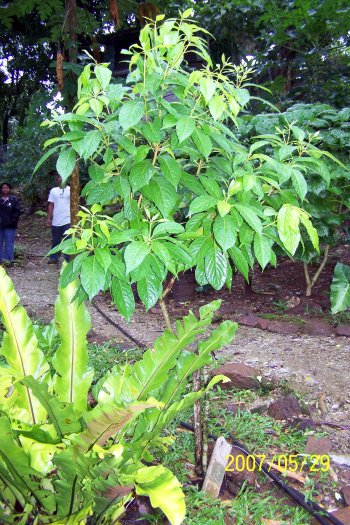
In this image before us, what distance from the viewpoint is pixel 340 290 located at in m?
4.83

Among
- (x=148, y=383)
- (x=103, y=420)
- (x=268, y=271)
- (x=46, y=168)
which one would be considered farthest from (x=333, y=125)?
(x=46, y=168)

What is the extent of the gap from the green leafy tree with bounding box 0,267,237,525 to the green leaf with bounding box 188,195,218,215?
0.48 metres

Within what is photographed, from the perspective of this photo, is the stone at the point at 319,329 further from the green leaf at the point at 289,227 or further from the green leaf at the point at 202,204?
the green leaf at the point at 202,204

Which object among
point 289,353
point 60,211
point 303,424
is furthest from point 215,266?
point 60,211

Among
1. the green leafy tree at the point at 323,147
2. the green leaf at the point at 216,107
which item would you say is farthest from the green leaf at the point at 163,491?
the green leafy tree at the point at 323,147

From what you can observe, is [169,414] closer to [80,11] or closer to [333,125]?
[333,125]

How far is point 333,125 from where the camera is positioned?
462 centimetres

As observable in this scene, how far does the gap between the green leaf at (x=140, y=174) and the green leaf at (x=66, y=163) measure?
0.22m

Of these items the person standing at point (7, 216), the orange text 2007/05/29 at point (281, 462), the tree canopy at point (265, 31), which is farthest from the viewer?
the person standing at point (7, 216)

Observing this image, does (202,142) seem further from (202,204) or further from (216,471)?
(216,471)

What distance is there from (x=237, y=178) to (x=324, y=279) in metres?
4.40

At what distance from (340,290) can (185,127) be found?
3639 mm

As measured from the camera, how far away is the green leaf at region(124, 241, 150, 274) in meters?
1.52

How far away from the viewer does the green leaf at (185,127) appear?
1587 mm
